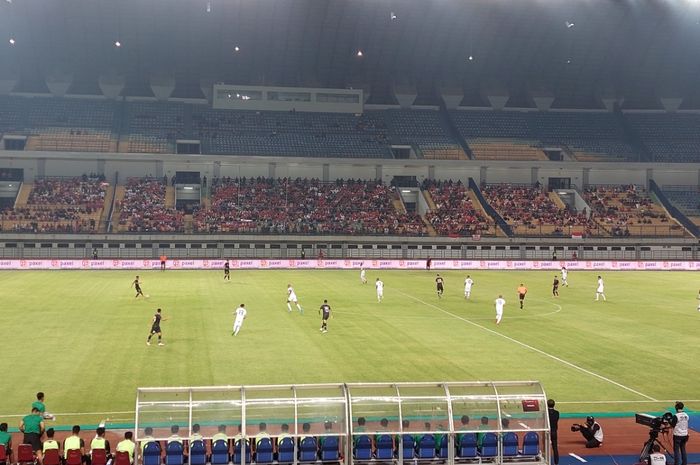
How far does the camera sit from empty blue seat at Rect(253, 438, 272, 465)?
15.5 metres

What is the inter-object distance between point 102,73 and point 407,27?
1587 inches

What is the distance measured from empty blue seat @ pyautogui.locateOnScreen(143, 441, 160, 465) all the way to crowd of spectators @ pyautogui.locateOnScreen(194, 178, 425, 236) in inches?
2778

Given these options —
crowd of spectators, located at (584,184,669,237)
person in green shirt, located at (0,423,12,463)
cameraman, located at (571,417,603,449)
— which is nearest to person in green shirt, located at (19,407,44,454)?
person in green shirt, located at (0,423,12,463)

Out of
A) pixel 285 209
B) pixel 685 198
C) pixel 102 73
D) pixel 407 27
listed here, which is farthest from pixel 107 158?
pixel 685 198

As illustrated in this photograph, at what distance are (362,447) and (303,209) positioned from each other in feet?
255

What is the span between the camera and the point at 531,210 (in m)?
96.2

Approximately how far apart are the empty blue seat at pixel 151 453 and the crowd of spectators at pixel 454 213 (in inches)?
2954

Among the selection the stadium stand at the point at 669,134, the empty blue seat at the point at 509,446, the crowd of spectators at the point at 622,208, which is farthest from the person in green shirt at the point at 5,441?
the stadium stand at the point at 669,134

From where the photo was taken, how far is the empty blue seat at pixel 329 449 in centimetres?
1595

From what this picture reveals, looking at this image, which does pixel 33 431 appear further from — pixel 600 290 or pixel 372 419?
pixel 600 290

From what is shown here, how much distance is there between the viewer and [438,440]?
16.3m

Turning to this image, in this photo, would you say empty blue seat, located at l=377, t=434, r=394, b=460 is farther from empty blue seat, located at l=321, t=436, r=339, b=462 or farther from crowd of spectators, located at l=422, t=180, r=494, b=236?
crowd of spectators, located at l=422, t=180, r=494, b=236

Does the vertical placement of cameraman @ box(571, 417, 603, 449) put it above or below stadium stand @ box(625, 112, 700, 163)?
below

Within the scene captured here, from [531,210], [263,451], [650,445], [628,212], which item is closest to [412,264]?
[531,210]
